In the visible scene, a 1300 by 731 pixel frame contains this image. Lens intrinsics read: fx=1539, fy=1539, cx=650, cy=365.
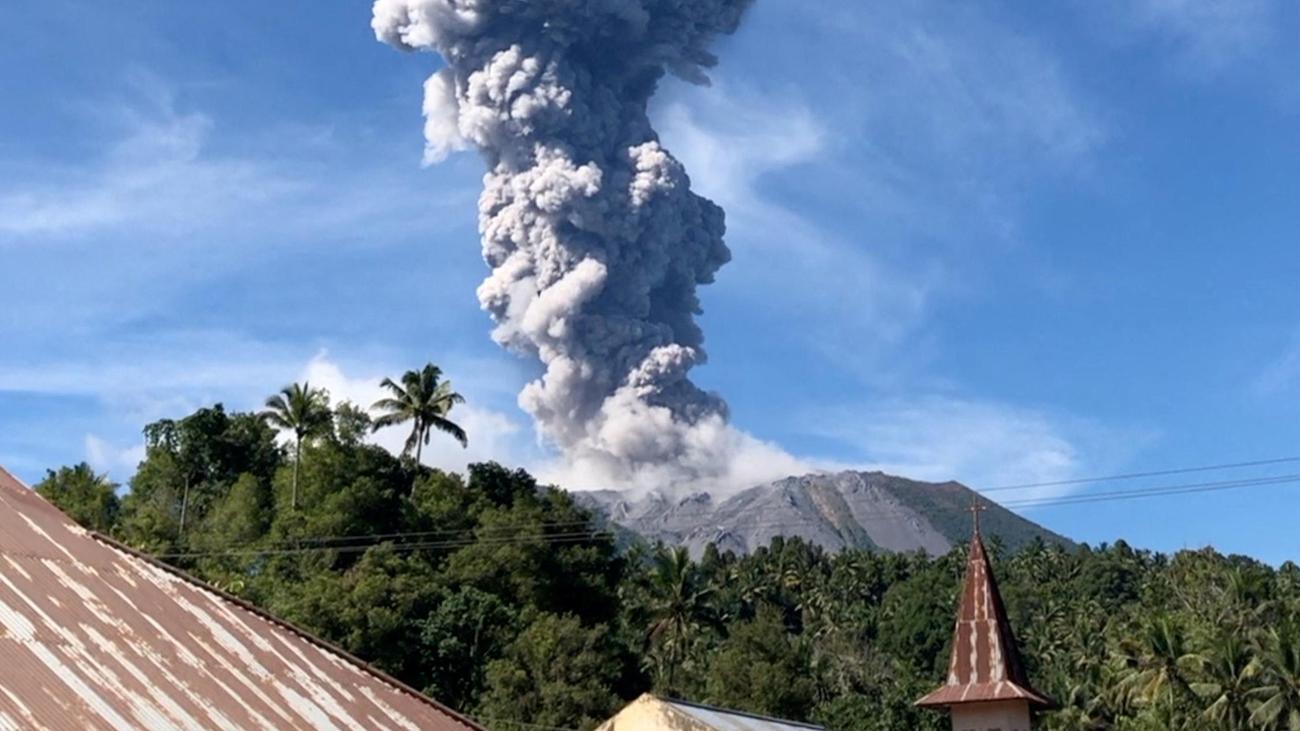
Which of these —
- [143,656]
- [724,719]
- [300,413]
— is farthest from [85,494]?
[143,656]

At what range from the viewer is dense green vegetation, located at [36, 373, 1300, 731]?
164 feet

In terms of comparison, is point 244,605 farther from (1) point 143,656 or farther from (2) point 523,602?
(2) point 523,602

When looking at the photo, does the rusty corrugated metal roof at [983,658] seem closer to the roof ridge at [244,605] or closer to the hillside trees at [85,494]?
Result: the roof ridge at [244,605]

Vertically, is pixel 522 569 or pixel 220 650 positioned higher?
pixel 522 569

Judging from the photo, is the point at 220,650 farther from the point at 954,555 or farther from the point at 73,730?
the point at 954,555

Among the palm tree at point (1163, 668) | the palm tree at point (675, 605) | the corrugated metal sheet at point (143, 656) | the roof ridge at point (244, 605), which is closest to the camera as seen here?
the corrugated metal sheet at point (143, 656)

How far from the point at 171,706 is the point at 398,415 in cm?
5693

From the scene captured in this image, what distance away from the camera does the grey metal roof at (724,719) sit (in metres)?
28.4

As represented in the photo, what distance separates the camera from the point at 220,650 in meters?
13.7

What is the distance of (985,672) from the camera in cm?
2566

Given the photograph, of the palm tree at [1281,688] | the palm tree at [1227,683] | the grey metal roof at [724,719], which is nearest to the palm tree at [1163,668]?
the palm tree at [1227,683]

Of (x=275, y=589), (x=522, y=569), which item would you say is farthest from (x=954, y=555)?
(x=275, y=589)

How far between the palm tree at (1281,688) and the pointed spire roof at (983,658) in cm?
2519

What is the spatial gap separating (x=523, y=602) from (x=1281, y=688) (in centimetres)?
2628
